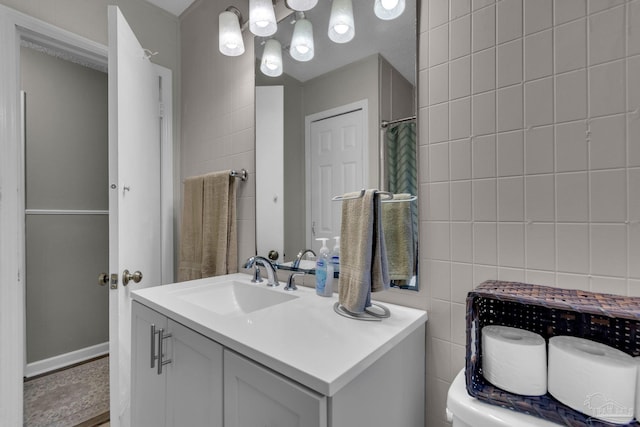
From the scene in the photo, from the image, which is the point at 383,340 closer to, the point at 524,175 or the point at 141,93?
the point at 524,175

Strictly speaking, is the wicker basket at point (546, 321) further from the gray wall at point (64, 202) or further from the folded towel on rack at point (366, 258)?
the gray wall at point (64, 202)

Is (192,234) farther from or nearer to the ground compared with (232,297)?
farther from the ground

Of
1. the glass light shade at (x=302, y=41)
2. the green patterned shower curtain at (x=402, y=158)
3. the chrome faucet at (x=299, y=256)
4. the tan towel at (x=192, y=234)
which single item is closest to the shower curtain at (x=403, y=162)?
the green patterned shower curtain at (x=402, y=158)

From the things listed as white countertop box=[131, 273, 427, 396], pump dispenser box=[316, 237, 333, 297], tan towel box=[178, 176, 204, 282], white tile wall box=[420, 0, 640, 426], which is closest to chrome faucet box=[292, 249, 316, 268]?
pump dispenser box=[316, 237, 333, 297]

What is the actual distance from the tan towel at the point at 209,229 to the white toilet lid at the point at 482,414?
1.18m

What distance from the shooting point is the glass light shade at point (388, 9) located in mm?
973

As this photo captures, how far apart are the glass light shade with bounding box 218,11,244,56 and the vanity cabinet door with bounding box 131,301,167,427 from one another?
4.02 feet

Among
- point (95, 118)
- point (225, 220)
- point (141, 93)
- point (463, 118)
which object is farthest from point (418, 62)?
point (95, 118)

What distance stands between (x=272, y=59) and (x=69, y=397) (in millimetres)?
2309

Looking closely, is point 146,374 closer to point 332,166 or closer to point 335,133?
point 332,166

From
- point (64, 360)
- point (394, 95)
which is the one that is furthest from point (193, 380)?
point (64, 360)

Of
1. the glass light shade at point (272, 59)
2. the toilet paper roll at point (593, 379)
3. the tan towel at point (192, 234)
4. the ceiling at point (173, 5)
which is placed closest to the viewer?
the toilet paper roll at point (593, 379)

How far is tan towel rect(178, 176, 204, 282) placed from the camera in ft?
5.32

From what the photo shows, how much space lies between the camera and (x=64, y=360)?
225 cm
